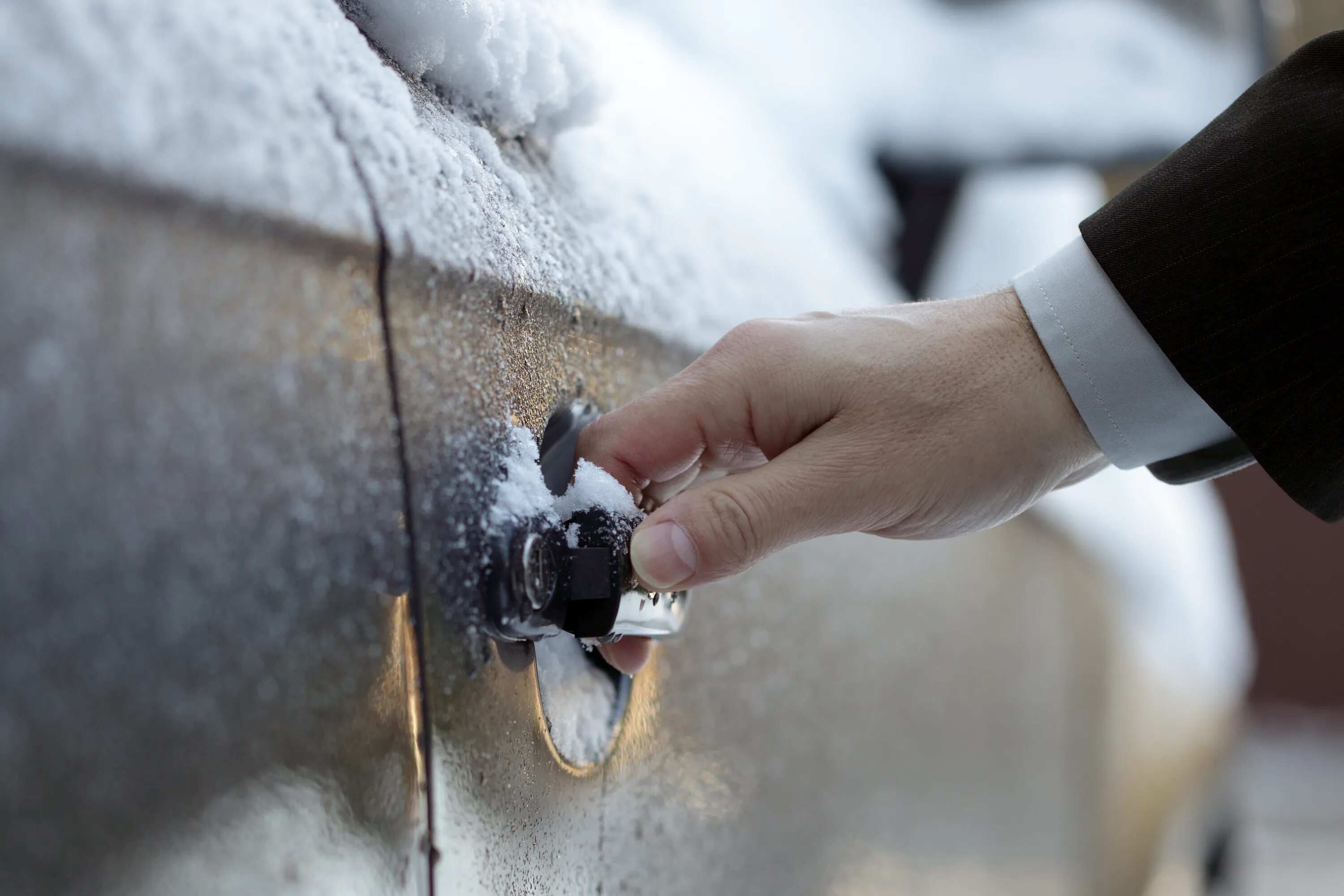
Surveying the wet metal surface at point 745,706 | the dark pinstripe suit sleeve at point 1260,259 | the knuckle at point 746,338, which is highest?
the dark pinstripe suit sleeve at point 1260,259

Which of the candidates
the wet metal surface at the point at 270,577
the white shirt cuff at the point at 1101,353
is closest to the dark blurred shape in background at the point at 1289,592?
the white shirt cuff at the point at 1101,353

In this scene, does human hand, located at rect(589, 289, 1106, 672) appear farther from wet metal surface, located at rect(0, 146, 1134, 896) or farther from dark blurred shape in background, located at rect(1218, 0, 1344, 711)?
dark blurred shape in background, located at rect(1218, 0, 1344, 711)

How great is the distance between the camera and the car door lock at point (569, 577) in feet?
1.14

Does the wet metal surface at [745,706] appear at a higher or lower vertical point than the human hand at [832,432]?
lower

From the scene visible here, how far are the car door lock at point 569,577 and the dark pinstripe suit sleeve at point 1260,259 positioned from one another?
28 cm

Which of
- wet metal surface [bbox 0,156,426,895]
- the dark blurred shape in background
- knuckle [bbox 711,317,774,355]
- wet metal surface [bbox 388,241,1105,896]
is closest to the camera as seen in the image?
wet metal surface [bbox 0,156,426,895]

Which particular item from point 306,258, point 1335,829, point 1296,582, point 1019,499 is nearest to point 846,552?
point 1019,499

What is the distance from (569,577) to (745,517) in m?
0.08

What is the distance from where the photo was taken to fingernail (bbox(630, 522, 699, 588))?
0.40m

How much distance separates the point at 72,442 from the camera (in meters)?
0.21

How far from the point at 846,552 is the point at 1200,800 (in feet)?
5.57

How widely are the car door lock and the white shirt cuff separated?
0.23 meters

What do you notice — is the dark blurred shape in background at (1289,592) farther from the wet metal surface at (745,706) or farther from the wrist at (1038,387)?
the wrist at (1038,387)

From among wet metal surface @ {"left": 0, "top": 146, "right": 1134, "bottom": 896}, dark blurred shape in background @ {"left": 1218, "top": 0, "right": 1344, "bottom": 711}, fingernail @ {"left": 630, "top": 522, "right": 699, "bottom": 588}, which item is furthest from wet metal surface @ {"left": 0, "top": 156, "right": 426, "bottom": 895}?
dark blurred shape in background @ {"left": 1218, "top": 0, "right": 1344, "bottom": 711}
